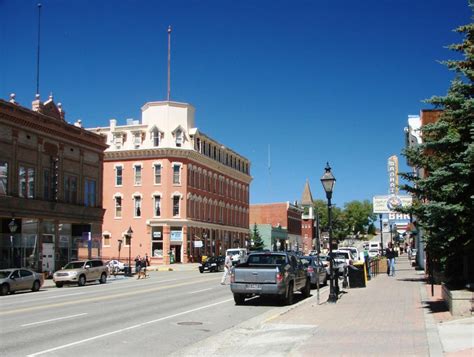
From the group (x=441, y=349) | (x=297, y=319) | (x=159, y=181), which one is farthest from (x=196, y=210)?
(x=441, y=349)

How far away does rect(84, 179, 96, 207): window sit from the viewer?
52219mm

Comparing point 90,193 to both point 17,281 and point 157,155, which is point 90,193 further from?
point 17,281

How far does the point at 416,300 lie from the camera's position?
66.0 ft

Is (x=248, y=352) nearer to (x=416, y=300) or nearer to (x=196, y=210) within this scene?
(x=416, y=300)

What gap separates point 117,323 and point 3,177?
29011mm

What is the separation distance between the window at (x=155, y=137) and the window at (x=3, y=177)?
3339cm

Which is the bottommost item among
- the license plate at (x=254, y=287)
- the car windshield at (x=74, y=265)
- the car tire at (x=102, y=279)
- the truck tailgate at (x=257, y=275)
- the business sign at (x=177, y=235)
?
the car tire at (x=102, y=279)

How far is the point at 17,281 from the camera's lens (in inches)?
1204

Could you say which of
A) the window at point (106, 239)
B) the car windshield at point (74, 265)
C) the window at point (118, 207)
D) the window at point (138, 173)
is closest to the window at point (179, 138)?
the window at point (138, 173)

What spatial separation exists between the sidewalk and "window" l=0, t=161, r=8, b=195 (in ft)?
93.6

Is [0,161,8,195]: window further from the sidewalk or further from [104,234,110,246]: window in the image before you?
[104,234,110,246]: window

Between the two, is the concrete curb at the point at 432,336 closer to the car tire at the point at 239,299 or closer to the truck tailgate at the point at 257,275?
the truck tailgate at the point at 257,275

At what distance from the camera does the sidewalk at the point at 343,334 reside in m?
10.9

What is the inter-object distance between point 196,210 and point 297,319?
62178 millimetres
